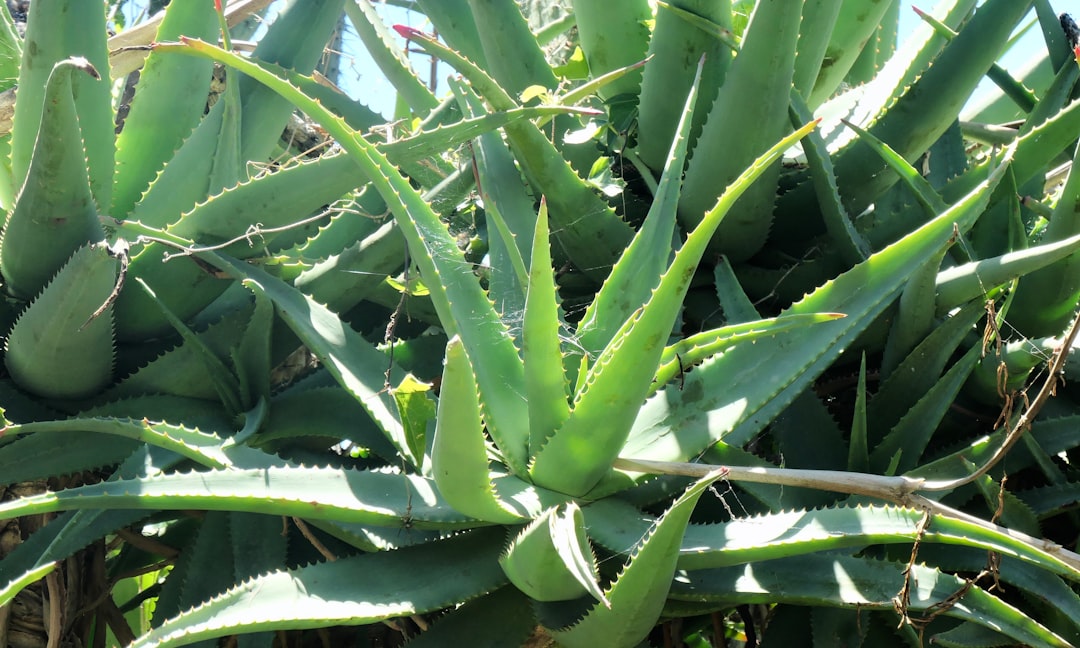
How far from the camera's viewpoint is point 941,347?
1.06 m

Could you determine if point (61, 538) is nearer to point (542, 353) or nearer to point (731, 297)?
point (542, 353)

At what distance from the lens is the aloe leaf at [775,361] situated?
872 mm

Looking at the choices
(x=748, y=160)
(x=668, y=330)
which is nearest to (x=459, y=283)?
(x=668, y=330)

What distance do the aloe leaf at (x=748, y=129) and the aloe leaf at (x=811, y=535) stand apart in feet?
1.44

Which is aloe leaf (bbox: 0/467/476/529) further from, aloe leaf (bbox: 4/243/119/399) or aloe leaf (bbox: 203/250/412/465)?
aloe leaf (bbox: 4/243/119/399)

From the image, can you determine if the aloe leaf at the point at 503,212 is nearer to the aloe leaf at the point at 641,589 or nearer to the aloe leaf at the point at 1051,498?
the aloe leaf at the point at 641,589

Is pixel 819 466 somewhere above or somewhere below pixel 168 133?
below

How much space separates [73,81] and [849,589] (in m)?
1.01

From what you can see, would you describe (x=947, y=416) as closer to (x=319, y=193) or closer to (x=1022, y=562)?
(x=1022, y=562)

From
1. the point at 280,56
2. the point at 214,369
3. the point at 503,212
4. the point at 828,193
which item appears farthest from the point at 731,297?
the point at 280,56

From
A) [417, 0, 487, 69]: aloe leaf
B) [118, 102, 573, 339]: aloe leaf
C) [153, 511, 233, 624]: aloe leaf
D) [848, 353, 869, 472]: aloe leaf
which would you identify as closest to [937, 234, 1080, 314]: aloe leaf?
[848, 353, 869, 472]: aloe leaf

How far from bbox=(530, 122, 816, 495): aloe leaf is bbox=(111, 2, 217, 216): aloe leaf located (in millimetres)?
757

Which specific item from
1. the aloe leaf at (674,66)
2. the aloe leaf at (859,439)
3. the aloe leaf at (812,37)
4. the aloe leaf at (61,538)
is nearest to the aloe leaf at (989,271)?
the aloe leaf at (859,439)

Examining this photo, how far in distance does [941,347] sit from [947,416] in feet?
0.33
